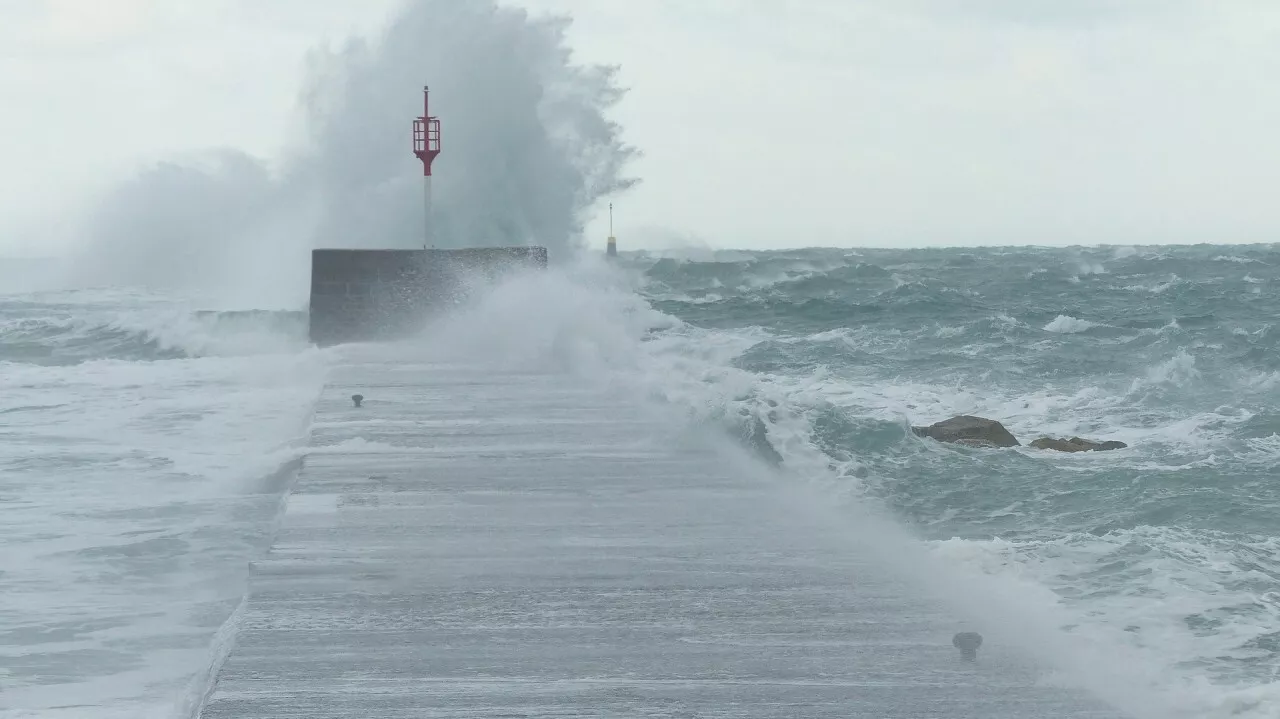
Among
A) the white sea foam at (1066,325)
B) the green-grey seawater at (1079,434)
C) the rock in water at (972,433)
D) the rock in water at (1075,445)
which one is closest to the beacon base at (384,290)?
the green-grey seawater at (1079,434)

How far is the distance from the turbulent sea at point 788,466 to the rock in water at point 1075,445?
0.17 m

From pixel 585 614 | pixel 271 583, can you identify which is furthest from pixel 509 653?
pixel 271 583

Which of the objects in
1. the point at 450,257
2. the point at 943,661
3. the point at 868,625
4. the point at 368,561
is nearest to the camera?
the point at 943,661

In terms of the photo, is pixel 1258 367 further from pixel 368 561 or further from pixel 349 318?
pixel 368 561

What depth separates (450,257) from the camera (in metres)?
11.6

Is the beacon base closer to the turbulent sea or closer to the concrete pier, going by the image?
the turbulent sea

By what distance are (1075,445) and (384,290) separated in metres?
5.96

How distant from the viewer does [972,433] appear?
8.53 metres

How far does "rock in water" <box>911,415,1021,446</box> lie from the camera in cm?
840

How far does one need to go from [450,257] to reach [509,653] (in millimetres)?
8842

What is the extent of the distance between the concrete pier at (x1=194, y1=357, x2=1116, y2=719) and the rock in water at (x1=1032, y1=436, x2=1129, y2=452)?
3673 millimetres

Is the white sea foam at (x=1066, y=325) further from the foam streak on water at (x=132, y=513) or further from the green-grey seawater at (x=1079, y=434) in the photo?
the foam streak on water at (x=132, y=513)

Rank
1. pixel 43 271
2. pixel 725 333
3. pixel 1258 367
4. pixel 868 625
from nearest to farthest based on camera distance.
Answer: pixel 868 625, pixel 1258 367, pixel 725 333, pixel 43 271

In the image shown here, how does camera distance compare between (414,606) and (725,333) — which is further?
(725,333)
